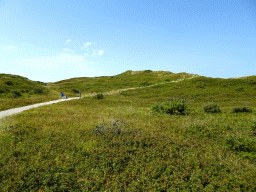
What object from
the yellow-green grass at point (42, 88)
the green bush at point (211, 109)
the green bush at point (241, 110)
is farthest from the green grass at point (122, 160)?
the yellow-green grass at point (42, 88)

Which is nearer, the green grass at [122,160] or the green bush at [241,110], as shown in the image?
the green grass at [122,160]

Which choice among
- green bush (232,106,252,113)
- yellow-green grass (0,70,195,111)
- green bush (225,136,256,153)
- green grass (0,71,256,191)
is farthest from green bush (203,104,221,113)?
yellow-green grass (0,70,195,111)

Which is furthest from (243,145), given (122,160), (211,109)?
(211,109)

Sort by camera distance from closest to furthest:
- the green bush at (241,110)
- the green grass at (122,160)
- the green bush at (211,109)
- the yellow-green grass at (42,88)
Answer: the green grass at (122,160) < the green bush at (241,110) < the green bush at (211,109) < the yellow-green grass at (42,88)

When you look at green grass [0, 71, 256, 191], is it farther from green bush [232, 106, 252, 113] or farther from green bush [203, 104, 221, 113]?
green bush [232, 106, 252, 113]

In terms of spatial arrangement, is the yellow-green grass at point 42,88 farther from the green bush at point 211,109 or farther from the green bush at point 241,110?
the green bush at point 241,110

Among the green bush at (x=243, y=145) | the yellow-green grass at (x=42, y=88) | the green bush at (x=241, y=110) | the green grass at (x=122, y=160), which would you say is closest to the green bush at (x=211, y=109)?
the green bush at (x=241, y=110)

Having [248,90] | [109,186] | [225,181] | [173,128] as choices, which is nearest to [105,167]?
A: [109,186]

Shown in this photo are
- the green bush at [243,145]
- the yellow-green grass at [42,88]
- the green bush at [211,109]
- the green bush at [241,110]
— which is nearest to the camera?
the green bush at [243,145]

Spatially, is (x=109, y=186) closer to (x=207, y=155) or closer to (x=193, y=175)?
(x=193, y=175)

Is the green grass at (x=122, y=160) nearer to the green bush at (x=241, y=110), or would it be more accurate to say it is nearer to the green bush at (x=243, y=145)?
the green bush at (x=243, y=145)

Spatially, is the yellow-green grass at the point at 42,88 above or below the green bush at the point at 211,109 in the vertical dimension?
above

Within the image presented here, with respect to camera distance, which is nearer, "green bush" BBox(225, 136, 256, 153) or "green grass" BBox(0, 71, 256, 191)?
"green grass" BBox(0, 71, 256, 191)

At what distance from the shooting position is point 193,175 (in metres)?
5.61
